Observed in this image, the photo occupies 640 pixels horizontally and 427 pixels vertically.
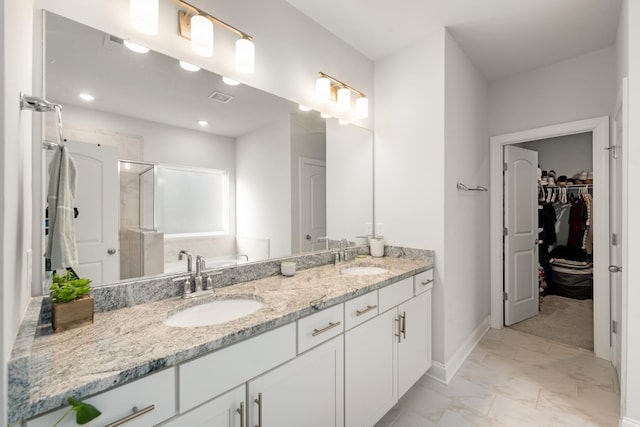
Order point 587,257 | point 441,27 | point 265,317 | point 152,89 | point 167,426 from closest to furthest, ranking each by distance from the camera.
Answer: point 167,426
point 265,317
point 152,89
point 441,27
point 587,257

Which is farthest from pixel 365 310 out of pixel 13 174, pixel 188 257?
pixel 13 174

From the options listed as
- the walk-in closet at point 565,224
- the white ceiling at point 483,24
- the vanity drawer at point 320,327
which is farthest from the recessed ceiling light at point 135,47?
the walk-in closet at point 565,224

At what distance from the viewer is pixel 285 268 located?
5.87 feet

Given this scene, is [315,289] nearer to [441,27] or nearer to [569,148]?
[441,27]

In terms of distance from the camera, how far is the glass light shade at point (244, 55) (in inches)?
62.5

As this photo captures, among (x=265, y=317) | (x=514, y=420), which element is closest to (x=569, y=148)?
(x=514, y=420)

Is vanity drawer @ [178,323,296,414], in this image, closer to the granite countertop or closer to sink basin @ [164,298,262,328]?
the granite countertop

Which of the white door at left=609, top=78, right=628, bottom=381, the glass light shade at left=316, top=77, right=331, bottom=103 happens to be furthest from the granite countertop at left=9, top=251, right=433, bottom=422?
the white door at left=609, top=78, right=628, bottom=381

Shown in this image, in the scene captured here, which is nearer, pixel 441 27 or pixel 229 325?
pixel 229 325

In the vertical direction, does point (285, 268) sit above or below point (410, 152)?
below

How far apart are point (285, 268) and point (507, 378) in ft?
6.33

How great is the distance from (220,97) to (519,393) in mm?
2762

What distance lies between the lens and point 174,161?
148 cm

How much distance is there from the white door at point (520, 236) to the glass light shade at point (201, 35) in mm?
3058
